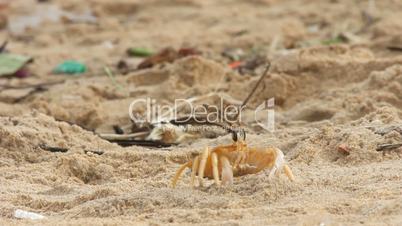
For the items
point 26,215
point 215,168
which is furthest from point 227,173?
point 26,215

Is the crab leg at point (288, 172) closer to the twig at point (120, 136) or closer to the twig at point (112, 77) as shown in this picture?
the twig at point (120, 136)

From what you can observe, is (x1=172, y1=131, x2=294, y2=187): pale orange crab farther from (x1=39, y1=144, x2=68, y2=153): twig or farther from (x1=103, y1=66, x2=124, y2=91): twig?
(x1=103, y1=66, x2=124, y2=91): twig

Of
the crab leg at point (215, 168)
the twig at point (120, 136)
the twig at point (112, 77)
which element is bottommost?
the twig at point (120, 136)

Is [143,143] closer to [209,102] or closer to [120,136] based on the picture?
[120,136]

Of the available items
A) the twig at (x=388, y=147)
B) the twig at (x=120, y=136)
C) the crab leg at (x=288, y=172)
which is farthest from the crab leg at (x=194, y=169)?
the twig at (x=120, y=136)

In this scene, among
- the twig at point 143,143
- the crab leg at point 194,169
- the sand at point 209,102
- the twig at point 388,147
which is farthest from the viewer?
the twig at point 143,143

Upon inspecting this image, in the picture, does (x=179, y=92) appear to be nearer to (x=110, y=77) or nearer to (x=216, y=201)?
(x=110, y=77)

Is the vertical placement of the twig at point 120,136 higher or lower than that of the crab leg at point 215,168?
lower
